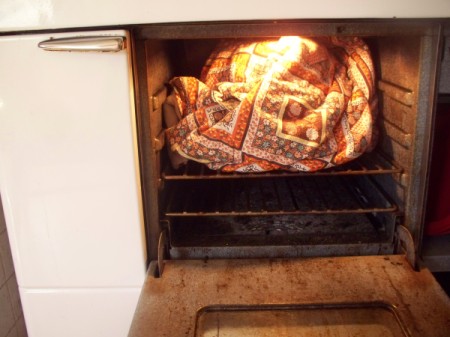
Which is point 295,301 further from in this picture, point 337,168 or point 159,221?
point 337,168

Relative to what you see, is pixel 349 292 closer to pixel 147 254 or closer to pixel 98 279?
pixel 147 254

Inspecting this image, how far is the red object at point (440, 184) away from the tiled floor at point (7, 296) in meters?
1.30

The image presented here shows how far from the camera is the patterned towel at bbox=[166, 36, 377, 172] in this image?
1.03 m

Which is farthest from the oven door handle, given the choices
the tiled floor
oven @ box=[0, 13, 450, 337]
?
the tiled floor

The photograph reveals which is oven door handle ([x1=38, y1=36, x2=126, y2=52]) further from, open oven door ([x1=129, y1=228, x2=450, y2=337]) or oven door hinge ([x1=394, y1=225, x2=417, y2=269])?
oven door hinge ([x1=394, y1=225, x2=417, y2=269])

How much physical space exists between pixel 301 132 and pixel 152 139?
0.35 m

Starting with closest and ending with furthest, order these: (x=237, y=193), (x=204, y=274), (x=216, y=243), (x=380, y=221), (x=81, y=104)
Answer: (x=81, y=104) → (x=204, y=274) → (x=216, y=243) → (x=380, y=221) → (x=237, y=193)

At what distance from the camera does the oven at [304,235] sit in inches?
33.7

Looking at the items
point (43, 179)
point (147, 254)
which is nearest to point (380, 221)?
point (147, 254)

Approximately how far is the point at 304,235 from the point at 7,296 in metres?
1.05

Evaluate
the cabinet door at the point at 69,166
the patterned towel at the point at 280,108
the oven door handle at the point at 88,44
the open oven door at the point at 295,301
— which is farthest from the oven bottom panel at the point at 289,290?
the oven door handle at the point at 88,44

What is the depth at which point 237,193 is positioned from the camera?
136 cm

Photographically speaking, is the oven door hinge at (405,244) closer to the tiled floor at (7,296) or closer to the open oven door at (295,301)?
the open oven door at (295,301)

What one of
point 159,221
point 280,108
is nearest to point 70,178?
point 159,221
